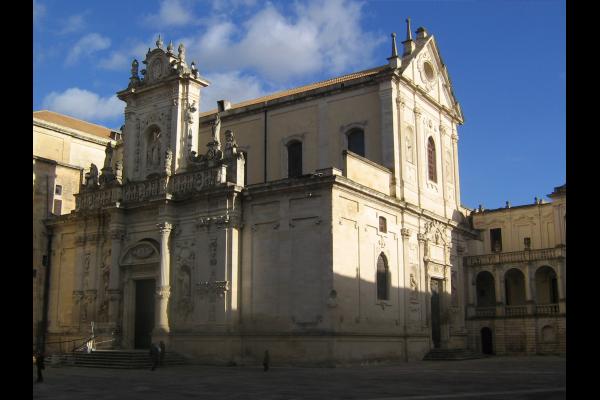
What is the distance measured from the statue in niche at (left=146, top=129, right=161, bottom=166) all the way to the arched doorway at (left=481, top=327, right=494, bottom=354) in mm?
21244

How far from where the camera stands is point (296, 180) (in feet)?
90.9

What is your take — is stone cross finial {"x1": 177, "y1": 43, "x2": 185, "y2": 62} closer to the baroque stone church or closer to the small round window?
the baroque stone church

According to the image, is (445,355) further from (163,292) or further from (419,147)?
(163,292)

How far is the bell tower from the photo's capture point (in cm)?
3259

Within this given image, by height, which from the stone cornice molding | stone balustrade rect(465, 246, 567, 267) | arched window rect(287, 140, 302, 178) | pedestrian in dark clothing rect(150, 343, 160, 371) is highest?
the stone cornice molding

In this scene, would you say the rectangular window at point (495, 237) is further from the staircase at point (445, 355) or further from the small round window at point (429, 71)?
the staircase at point (445, 355)

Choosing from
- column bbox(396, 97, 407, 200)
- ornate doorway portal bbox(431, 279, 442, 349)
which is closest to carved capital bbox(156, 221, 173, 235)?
column bbox(396, 97, 407, 200)

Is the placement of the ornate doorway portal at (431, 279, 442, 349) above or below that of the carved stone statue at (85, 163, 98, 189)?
below

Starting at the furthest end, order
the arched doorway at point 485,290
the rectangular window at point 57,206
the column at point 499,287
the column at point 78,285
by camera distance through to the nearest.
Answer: the arched doorway at point 485,290 → the column at point 499,287 → the rectangular window at point 57,206 → the column at point 78,285

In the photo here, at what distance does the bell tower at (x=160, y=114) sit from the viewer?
32.6m

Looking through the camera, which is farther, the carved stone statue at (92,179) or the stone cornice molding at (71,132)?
the stone cornice molding at (71,132)

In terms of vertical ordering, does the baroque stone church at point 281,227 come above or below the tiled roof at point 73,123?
below

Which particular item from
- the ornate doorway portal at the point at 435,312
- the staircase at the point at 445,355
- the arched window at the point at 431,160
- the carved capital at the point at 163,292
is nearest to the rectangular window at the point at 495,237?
the arched window at the point at 431,160

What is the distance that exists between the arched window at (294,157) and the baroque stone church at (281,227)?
84mm
